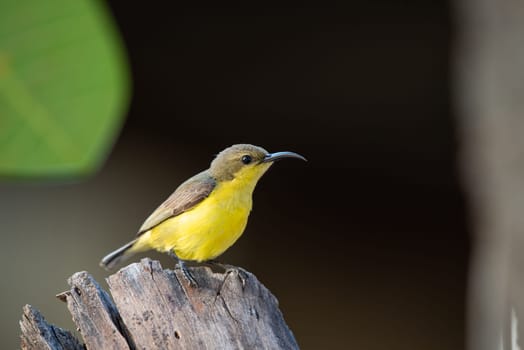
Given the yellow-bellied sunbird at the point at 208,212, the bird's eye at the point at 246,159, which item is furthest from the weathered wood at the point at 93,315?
the bird's eye at the point at 246,159

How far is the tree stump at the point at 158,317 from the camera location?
186 cm

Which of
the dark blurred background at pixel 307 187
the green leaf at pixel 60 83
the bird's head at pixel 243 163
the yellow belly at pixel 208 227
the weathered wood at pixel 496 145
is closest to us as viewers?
the green leaf at pixel 60 83

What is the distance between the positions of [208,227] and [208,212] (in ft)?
0.20

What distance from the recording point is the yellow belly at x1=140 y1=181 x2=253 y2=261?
2559 millimetres

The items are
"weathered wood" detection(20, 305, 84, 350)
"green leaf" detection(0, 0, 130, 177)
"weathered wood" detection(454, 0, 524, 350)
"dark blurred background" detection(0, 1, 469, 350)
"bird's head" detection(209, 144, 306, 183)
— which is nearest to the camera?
"green leaf" detection(0, 0, 130, 177)

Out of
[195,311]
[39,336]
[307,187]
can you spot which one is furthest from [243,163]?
[307,187]

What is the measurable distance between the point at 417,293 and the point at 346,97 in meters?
1.39

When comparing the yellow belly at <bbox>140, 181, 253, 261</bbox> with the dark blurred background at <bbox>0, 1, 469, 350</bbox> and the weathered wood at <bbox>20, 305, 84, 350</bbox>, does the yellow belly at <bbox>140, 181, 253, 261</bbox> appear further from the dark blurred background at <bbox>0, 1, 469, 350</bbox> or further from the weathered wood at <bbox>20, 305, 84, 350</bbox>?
the dark blurred background at <bbox>0, 1, 469, 350</bbox>

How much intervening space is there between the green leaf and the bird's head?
4.02 feet

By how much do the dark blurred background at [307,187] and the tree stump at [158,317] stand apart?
2701 mm

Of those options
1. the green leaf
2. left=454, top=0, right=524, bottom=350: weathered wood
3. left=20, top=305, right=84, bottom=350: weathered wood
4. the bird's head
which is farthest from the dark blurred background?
the green leaf

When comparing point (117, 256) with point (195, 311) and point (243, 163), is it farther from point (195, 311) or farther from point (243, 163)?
point (195, 311)

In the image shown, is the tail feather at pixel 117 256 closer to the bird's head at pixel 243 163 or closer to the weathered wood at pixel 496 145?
the bird's head at pixel 243 163

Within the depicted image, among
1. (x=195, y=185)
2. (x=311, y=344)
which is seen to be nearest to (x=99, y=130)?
(x=195, y=185)
